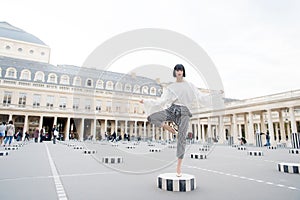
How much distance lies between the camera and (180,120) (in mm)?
3609

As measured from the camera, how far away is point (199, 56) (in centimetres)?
784

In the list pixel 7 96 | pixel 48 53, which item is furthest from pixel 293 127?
pixel 48 53

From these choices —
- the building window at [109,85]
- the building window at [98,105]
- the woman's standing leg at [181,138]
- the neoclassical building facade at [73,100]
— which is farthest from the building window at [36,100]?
the woman's standing leg at [181,138]

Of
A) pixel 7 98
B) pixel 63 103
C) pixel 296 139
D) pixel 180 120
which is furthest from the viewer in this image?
pixel 63 103

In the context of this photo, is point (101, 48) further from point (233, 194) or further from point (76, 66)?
point (76, 66)

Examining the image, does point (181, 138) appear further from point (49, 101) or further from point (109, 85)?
point (109, 85)

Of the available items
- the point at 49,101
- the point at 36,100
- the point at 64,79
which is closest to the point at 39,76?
the point at 64,79

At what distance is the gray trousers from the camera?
11.2ft

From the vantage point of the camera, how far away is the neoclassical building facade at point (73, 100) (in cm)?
3875

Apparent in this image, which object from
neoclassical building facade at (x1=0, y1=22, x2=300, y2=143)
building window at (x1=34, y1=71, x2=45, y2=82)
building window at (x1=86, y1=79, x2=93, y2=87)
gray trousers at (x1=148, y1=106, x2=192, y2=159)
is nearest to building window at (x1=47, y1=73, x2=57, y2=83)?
neoclassical building facade at (x1=0, y1=22, x2=300, y2=143)

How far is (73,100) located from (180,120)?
45239mm

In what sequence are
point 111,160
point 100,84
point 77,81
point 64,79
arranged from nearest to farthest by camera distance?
1. point 111,160
2. point 64,79
3. point 77,81
4. point 100,84

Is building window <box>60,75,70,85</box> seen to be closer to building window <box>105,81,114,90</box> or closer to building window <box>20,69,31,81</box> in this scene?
building window <box>20,69,31,81</box>

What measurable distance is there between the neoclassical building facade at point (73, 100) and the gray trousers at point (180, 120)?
99.6 feet
